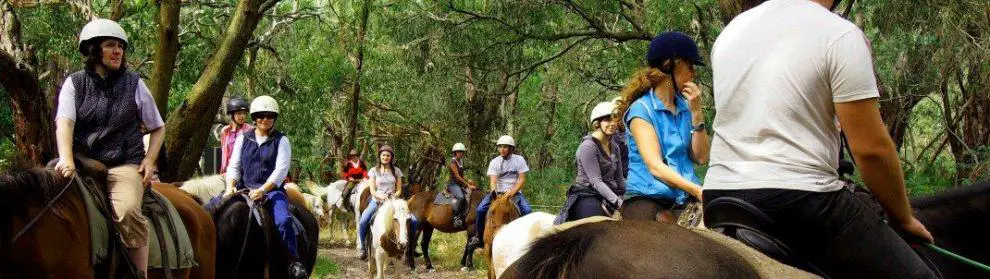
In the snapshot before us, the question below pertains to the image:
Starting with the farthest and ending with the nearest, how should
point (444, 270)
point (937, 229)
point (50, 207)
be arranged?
point (444, 270)
point (50, 207)
point (937, 229)

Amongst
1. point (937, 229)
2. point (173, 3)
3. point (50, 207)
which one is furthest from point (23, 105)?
point (937, 229)

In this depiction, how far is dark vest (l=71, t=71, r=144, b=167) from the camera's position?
6086 mm

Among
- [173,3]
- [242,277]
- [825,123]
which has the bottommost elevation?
[242,277]

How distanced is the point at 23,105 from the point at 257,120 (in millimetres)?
2335

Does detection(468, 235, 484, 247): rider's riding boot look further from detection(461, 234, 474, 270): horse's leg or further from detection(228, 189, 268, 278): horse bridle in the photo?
detection(228, 189, 268, 278): horse bridle

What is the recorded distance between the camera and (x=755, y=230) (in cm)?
296

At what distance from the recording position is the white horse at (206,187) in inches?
361

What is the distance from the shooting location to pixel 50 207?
559cm

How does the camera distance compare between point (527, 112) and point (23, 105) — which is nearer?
point (23, 105)

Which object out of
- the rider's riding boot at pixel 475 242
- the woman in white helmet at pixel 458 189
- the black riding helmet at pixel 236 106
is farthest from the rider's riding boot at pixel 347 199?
the black riding helmet at pixel 236 106

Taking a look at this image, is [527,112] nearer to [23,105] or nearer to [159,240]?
[23,105]

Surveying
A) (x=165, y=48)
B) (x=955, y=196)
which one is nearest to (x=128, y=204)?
(x=955, y=196)

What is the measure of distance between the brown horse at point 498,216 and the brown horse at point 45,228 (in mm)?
8418

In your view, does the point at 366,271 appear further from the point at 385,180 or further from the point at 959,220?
the point at 959,220
